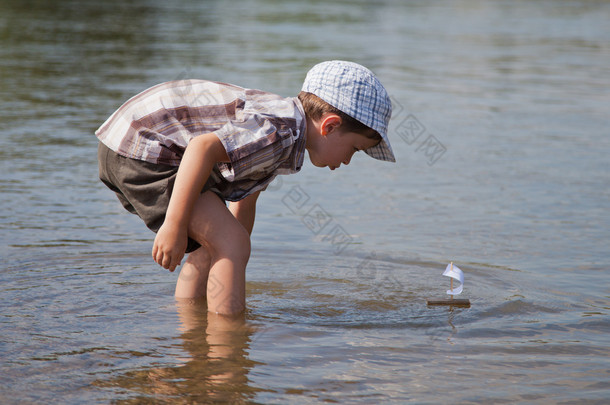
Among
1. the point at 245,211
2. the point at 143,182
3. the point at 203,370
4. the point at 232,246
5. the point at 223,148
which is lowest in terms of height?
the point at 203,370

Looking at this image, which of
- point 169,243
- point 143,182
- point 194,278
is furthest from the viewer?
point 194,278

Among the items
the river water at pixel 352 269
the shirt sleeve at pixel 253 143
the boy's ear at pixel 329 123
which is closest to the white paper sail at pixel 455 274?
the river water at pixel 352 269

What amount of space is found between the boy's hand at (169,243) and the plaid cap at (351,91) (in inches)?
30.0

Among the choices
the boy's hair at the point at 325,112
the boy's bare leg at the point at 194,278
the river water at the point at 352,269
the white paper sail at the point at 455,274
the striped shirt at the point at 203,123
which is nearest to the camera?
the river water at the point at 352,269

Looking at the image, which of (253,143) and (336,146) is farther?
(336,146)

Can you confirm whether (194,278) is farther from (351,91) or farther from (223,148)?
(351,91)

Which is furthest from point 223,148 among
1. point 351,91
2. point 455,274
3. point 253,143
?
point 455,274

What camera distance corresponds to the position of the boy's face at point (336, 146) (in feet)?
10.9

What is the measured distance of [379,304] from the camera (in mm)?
3771

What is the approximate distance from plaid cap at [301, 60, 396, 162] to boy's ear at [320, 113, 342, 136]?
0.05 m

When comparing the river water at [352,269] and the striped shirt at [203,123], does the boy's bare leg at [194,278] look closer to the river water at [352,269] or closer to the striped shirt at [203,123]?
the river water at [352,269]

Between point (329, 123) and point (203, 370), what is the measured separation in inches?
41.8

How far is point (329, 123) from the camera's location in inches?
128

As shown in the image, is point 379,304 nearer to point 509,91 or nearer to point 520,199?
point 520,199
